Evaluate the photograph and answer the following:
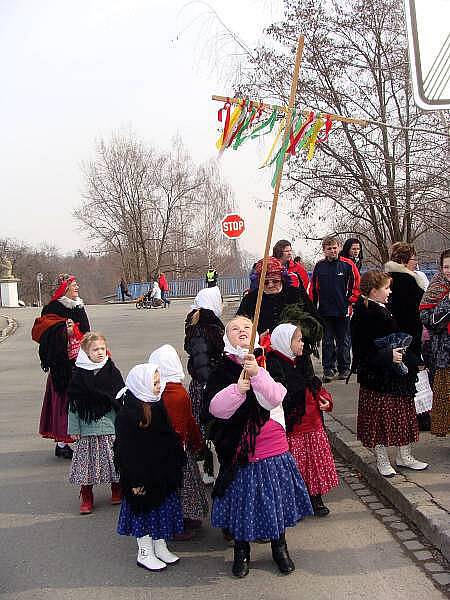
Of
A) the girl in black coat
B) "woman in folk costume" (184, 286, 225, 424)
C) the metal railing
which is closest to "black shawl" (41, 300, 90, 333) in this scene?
"woman in folk costume" (184, 286, 225, 424)

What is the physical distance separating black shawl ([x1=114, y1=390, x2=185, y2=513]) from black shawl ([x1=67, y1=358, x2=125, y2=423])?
3.67 ft

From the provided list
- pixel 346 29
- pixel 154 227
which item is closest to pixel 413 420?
pixel 346 29

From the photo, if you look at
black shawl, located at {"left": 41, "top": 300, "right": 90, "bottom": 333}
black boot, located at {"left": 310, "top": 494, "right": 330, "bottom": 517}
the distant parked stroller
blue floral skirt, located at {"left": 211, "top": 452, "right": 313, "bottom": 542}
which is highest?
black shawl, located at {"left": 41, "top": 300, "right": 90, "bottom": 333}

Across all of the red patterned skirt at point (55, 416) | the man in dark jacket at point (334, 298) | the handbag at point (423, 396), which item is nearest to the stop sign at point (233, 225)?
the man in dark jacket at point (334, 298)

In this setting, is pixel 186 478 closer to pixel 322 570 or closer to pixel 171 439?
pixel 171 439

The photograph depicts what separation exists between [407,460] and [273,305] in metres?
1.73

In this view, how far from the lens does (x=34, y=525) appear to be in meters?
5.35

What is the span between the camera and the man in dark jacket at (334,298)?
9.40 meters

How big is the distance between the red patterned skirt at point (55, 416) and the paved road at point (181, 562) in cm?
50

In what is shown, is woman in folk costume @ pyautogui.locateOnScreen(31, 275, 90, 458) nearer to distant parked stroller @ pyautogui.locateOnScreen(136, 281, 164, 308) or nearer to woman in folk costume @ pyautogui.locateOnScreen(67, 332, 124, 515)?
woman in folk costume @ pyautogui.locateOnScreen(67, 332, 124, 515)

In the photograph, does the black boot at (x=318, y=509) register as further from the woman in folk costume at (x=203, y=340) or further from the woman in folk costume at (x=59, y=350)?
the woman in folk costume at (x=59, y=350)

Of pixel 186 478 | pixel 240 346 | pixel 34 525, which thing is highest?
pixel 240 346

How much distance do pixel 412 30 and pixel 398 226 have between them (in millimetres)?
10530

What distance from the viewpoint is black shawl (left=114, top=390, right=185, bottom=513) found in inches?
173
